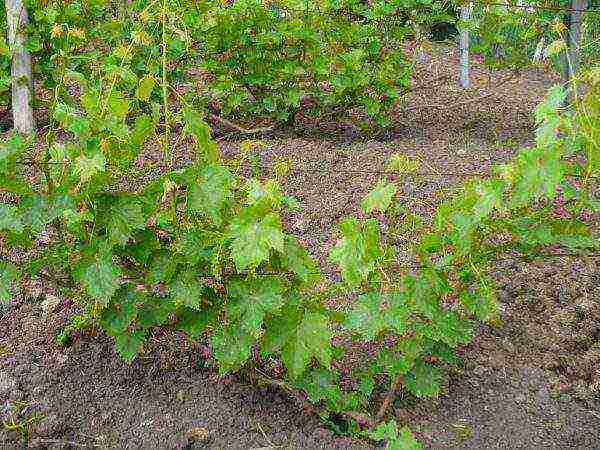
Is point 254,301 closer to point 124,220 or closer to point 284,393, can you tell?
point 124,220

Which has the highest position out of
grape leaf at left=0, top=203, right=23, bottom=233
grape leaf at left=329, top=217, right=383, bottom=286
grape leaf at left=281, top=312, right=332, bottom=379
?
grape leaf at left=0, top=203, right=23, bottom=233

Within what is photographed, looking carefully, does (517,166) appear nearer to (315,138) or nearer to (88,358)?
(88,358)

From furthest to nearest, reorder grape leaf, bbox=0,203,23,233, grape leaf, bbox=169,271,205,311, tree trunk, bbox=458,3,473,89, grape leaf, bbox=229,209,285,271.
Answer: tree trunk, bbox=458,3,473,89 < grape leaf, bbox=169,271,205,311 < grape leaf, bbox=0,203,23,233 < grape leaf, bbox=229,209,285,271

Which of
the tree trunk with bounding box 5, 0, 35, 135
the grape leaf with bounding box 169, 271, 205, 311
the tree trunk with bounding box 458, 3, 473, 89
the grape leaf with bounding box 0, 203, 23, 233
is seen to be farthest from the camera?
the tree trunk with bounding box 458, 3, 473, 89

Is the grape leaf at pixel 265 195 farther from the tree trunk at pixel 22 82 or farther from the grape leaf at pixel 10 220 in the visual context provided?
the tree trunk at pixel 22 82

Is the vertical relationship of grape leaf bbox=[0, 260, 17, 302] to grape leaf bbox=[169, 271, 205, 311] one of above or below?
above

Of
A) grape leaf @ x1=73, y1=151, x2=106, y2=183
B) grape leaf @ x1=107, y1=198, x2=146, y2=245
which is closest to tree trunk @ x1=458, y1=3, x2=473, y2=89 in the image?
grape leaf @ x1=107, y1=198, x2=146, y2=245

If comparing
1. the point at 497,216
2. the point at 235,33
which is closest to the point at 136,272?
the point at 497,216

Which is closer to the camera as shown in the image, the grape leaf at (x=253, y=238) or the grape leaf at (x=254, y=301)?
the grape leaf at (x=253, y=238)

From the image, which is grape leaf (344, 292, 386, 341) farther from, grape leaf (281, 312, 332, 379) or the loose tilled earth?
the loose tilled earth

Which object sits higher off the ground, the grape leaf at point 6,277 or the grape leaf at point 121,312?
the grape leaf at point 6,277

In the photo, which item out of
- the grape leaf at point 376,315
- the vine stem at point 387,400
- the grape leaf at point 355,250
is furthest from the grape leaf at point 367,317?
the vine stem at point 387,400

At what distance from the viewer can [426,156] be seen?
4.32 m

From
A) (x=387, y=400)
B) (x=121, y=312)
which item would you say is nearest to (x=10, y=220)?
(x=121, y=312)
